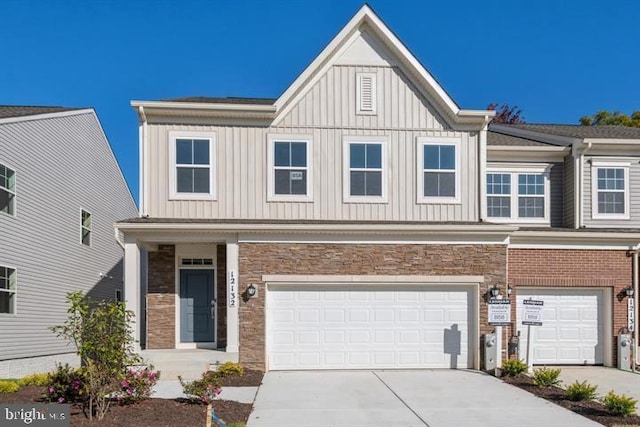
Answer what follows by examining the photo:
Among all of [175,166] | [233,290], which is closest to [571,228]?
[233,290]

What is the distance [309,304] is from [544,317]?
19.4 feet

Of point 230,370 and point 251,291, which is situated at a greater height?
point 251,291

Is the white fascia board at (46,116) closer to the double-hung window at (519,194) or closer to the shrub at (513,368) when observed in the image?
the double-hung window at (519,194)

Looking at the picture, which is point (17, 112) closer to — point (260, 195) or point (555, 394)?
point (260, 195)

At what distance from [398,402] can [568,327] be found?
6571 mm

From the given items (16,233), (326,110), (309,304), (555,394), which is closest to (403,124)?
(326,110)

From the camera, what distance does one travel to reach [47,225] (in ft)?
53.0

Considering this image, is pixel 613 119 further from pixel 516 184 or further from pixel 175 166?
pixel 175 166

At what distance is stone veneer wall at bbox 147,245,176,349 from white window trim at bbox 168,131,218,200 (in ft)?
4.80

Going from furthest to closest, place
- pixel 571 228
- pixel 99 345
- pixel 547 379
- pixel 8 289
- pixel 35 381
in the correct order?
pixel 571 228, pixel 8 289, pixel 547 379, pixel 35 381, pixel 99 345

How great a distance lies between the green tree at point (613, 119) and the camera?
104ft

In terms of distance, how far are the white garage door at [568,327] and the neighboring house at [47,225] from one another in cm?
1257

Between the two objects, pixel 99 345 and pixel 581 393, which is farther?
pixel 581 393

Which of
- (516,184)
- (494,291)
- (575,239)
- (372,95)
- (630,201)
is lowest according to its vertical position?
(494,291)
